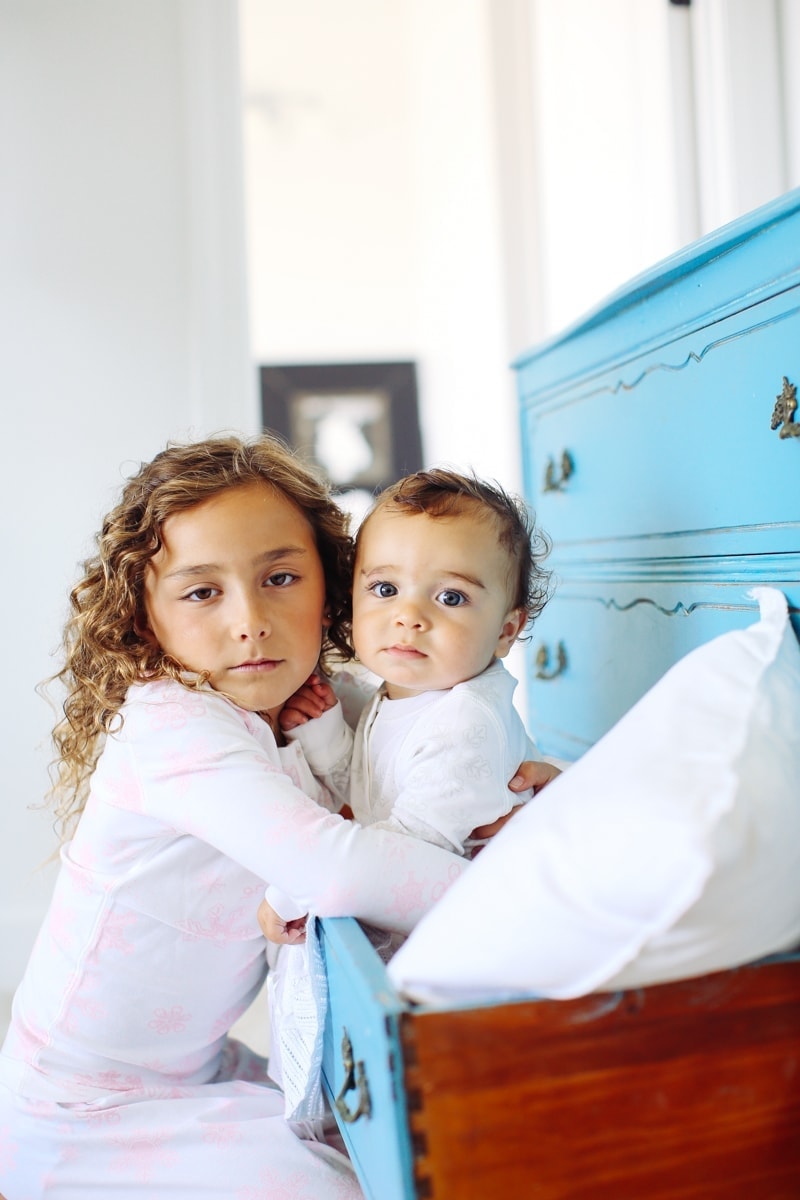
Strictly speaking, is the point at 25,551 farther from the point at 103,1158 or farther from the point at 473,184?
the point at 473,184

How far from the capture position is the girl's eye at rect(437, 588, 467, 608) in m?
1.12

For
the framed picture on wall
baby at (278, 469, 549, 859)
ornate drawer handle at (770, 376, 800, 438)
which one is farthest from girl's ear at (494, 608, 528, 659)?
the framed picture on wall

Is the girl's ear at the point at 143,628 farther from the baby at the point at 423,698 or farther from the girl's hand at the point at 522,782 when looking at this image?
the girl's hand at the point at 522,782

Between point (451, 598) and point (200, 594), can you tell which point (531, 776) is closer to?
point (451, 598)

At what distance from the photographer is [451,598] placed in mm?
1126

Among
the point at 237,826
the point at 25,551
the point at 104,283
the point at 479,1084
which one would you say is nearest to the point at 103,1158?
the point at 237,826

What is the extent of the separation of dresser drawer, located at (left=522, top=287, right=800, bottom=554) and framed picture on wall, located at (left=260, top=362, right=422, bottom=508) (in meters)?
2.20

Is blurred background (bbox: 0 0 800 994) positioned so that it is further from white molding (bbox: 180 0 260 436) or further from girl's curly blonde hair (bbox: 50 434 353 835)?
girl's curly blonde hair (bbox: 50 434 353 835)

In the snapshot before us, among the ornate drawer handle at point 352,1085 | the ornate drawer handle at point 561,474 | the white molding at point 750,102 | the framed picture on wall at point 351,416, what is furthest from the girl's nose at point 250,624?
the framed picture on wall at point 351,416

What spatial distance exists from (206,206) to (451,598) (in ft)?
5.25

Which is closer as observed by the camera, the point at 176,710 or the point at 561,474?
the point at 176,710

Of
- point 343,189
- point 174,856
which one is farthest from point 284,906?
point 343,189

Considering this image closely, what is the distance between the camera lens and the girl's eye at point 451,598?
112cm

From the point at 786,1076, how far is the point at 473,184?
278cm
